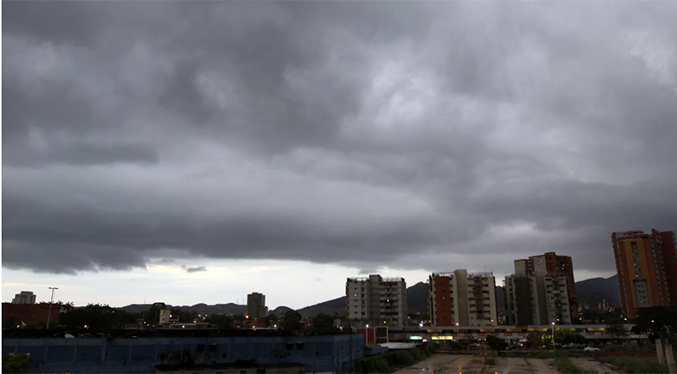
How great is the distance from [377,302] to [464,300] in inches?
943

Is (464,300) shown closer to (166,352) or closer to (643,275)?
(643,275)

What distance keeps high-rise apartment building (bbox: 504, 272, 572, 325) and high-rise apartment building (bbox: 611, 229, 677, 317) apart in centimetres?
4510

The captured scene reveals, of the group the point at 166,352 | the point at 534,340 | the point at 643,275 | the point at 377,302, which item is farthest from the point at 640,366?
the point at 643,275

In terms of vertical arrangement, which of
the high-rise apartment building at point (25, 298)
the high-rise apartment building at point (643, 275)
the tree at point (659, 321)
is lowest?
the tree at point (659, 321)

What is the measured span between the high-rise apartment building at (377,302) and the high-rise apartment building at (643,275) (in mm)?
89950

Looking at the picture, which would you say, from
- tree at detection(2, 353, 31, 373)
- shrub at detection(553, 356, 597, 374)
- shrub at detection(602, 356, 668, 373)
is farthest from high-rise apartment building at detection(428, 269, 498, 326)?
tree at detection(2, 353, 31, 373)

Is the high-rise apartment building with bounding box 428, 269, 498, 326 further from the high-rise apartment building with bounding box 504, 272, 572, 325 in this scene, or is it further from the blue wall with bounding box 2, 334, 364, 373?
the blue wall with bounding box 2, 334, 364, 373

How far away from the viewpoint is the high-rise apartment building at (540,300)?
448 feet

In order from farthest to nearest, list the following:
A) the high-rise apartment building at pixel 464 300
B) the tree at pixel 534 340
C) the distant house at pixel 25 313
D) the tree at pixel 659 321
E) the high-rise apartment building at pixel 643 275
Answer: the high-rise apartment building at pixel 643 275 < the high-rise apartment building at pixel 464 300 < the tree at pixel 534 340 < the distant house at pixel 25 313 < the tree at pixel 659 321

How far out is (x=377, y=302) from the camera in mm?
134000

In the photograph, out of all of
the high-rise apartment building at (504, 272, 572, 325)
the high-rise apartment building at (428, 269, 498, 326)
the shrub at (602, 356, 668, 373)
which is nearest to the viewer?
the shrub at (602, 356, 668, 373)

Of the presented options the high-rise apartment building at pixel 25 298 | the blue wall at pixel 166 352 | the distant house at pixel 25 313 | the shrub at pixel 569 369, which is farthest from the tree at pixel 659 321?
the high-rise apartment building at pixel 25 298

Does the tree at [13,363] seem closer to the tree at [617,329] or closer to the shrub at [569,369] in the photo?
the shrub at [569,369]

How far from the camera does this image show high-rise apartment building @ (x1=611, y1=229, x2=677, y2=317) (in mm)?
166625
